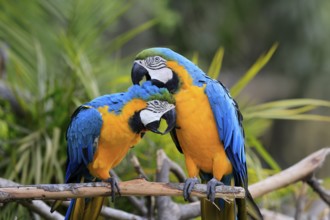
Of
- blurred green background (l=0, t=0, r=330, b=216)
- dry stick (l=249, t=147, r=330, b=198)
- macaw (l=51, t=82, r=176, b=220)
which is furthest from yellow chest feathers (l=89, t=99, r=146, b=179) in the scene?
dry stick (l=249, t=147, r=330, b=198)

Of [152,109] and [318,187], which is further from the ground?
[152,109]

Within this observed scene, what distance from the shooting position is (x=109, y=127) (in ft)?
6.52

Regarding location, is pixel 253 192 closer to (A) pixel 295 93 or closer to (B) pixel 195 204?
(B) pixel 195 204

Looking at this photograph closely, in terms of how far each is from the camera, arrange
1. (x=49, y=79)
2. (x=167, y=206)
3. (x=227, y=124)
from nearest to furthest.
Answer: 1. (x=227, y=124)
2. (x=167, y=206)
3. (x=49, y=79)

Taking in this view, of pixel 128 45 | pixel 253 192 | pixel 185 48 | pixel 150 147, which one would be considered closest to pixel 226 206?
pixel 253 192

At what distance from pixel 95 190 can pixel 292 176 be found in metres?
0.96

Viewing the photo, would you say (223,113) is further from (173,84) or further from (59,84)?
(59,84)

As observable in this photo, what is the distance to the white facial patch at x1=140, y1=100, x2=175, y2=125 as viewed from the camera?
193cm

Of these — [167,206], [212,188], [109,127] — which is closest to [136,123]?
[109,127]

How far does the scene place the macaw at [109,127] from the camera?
1.95 metres

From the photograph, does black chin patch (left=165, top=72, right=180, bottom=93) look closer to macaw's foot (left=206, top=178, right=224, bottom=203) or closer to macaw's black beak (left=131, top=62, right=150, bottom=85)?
macaw's black beak (left=131, top=62, right=150, bottom=85)

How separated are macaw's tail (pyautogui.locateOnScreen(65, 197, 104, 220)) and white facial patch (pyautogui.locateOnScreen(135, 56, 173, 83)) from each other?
1.39 ft

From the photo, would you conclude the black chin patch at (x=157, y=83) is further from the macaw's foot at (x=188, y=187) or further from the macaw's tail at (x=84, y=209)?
the macaw's tail at (x=84, y=209)

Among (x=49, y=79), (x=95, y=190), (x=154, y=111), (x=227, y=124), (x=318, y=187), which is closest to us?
(x=95, y=190)
